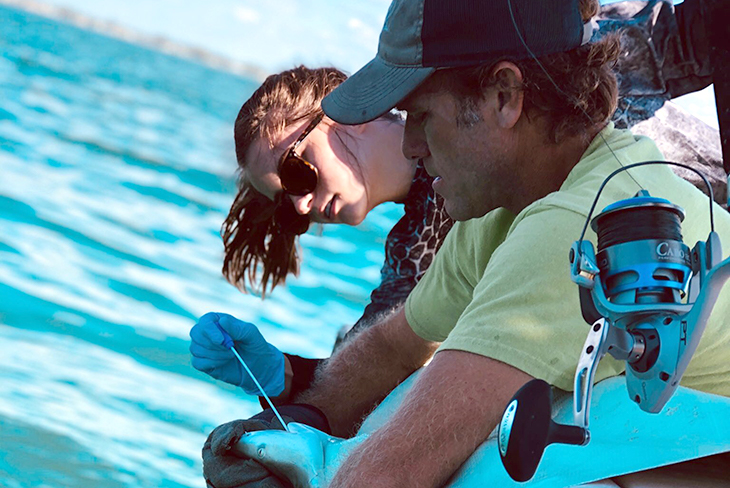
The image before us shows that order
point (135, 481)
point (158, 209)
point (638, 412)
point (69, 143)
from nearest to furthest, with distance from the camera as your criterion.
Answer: point (638, 412), point (135, 481), point (158, 209), point (69, 143)

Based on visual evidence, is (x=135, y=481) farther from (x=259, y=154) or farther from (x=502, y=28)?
(x=502, y=28)

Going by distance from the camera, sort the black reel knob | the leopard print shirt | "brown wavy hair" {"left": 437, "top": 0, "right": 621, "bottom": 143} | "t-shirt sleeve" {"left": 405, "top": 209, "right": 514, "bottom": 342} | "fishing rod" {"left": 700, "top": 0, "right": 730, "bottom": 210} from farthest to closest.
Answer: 1. the leopard print shirt
2. "t-shirt sleeve" {"left": 405, "top": 209, "right": 514, "bottom": 342}
3. "brown wavy hair" {"left": 437, "top": 0, "right": 621, "bottom": 143}
4. "fishing rod" {"left": 700, "top": 0, "right": 730, "bottom": 210}
5. the black reel knob

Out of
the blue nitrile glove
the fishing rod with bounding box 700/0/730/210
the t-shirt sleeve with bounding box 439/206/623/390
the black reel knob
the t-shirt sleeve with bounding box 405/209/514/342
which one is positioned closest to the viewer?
the black reel knob

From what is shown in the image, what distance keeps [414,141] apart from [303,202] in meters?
1.37

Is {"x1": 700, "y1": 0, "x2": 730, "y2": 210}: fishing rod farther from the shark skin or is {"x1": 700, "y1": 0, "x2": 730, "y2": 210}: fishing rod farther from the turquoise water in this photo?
the turquoise water

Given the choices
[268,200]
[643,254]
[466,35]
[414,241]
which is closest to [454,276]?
[466,35]

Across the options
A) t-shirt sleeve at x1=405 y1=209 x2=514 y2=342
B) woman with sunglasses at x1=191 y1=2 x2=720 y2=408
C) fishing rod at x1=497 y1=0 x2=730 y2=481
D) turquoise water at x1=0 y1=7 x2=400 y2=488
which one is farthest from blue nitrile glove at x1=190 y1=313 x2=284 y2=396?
fishing rod at x1=497 y1=0 x2=730 y2=481

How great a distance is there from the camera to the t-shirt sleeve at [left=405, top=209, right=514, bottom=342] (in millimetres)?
2006

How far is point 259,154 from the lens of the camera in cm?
315

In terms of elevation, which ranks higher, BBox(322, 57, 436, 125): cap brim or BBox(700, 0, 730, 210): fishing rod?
BBox(700, 0, 730, 210): fishing rod

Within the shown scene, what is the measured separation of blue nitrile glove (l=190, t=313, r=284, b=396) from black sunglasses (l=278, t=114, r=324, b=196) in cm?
76

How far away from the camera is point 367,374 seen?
250 cm

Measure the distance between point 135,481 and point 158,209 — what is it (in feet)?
19.8

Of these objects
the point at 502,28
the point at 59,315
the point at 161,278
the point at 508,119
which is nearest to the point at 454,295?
the point at 508,119
